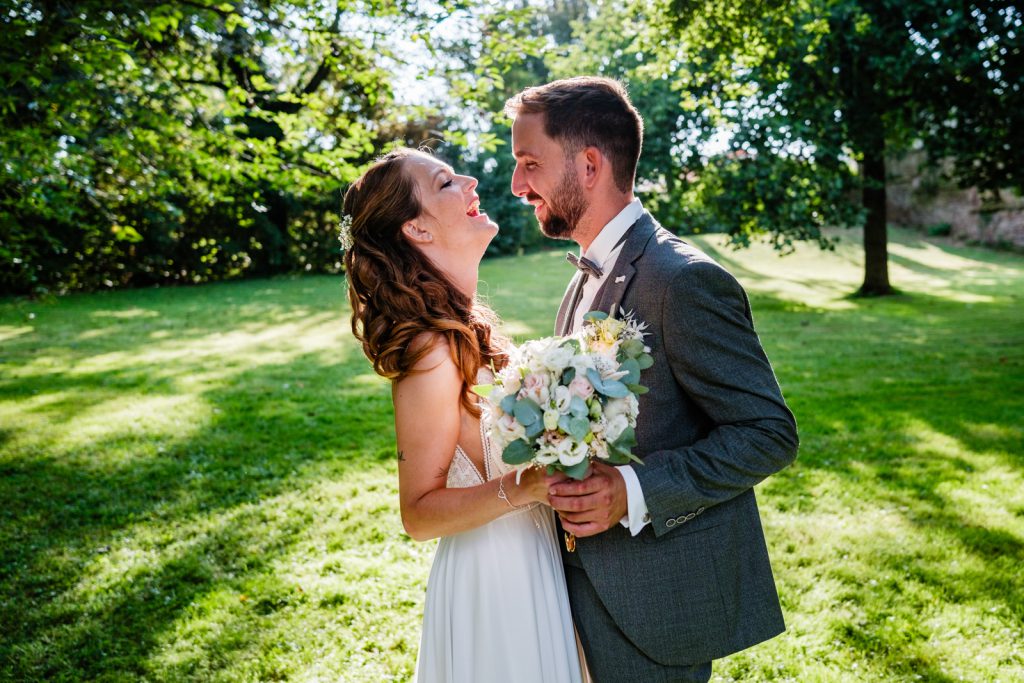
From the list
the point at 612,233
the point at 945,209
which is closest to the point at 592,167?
the point at 612,233

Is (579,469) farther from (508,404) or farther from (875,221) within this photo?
(875,221)

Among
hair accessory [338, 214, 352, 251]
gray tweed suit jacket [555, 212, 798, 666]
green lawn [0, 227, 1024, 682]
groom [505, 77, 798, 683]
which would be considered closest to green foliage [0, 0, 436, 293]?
green lawn [0, 227, 1024, 682]

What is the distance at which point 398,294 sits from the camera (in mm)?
2588

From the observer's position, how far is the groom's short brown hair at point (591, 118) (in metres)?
2.53

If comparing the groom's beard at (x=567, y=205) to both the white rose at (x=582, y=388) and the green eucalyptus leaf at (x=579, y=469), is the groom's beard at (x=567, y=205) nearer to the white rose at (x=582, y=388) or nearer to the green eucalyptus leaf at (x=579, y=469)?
the white rose at (x=582, y=388)

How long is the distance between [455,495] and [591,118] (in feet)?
4.65

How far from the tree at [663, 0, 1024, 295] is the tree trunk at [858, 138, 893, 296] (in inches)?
1.6

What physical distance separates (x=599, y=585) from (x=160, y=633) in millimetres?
3569

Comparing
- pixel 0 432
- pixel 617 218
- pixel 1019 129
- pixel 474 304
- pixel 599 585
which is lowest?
pixel 0 432

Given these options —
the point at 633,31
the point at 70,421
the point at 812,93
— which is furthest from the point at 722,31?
the point at 70,421

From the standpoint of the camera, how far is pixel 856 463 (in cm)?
702

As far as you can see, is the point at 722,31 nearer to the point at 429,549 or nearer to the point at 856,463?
the point at 856,463

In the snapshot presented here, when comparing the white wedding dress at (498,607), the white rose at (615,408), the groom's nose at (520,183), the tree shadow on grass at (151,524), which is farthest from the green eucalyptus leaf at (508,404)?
the tree shadow on grass at (151,524)

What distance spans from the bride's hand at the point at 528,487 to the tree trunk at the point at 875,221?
1658cm
